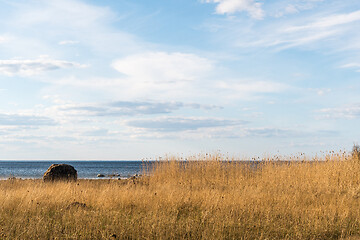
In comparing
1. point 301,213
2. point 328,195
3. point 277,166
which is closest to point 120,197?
point 301,213

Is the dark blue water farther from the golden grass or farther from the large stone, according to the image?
the golden grass

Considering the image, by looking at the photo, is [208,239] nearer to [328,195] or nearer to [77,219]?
[77,219]

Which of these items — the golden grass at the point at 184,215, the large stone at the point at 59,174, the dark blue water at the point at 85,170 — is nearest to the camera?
the golden grass at the point at 184,215

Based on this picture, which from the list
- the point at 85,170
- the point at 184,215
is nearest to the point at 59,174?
the point at 184,215

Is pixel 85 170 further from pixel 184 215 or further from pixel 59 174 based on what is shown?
pixel 184 215

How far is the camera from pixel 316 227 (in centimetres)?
731

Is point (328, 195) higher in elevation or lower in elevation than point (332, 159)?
lower

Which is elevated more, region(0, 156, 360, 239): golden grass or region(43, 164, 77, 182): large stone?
region(43, 164, 77, 182): large stone

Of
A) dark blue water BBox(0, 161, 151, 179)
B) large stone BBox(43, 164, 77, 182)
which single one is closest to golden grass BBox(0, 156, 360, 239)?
large stone BBox(43, 164, 77, 182)

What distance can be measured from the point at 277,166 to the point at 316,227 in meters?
9.30

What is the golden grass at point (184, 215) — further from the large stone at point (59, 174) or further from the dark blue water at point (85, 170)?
the dark blue water at point (85, 170)

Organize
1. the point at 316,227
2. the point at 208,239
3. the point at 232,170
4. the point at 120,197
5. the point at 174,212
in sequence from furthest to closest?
the point at 232,170
the point at 120,197
the point at 174,212
the point at 316,227
the point at 208,239

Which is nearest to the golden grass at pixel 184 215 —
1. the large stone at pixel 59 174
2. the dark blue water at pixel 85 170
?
the large stone at pixel 59 174

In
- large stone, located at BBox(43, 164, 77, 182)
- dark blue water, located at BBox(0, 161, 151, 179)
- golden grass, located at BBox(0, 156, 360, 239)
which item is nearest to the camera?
golden grass, located at BBox(0, 156, 360, 239)
